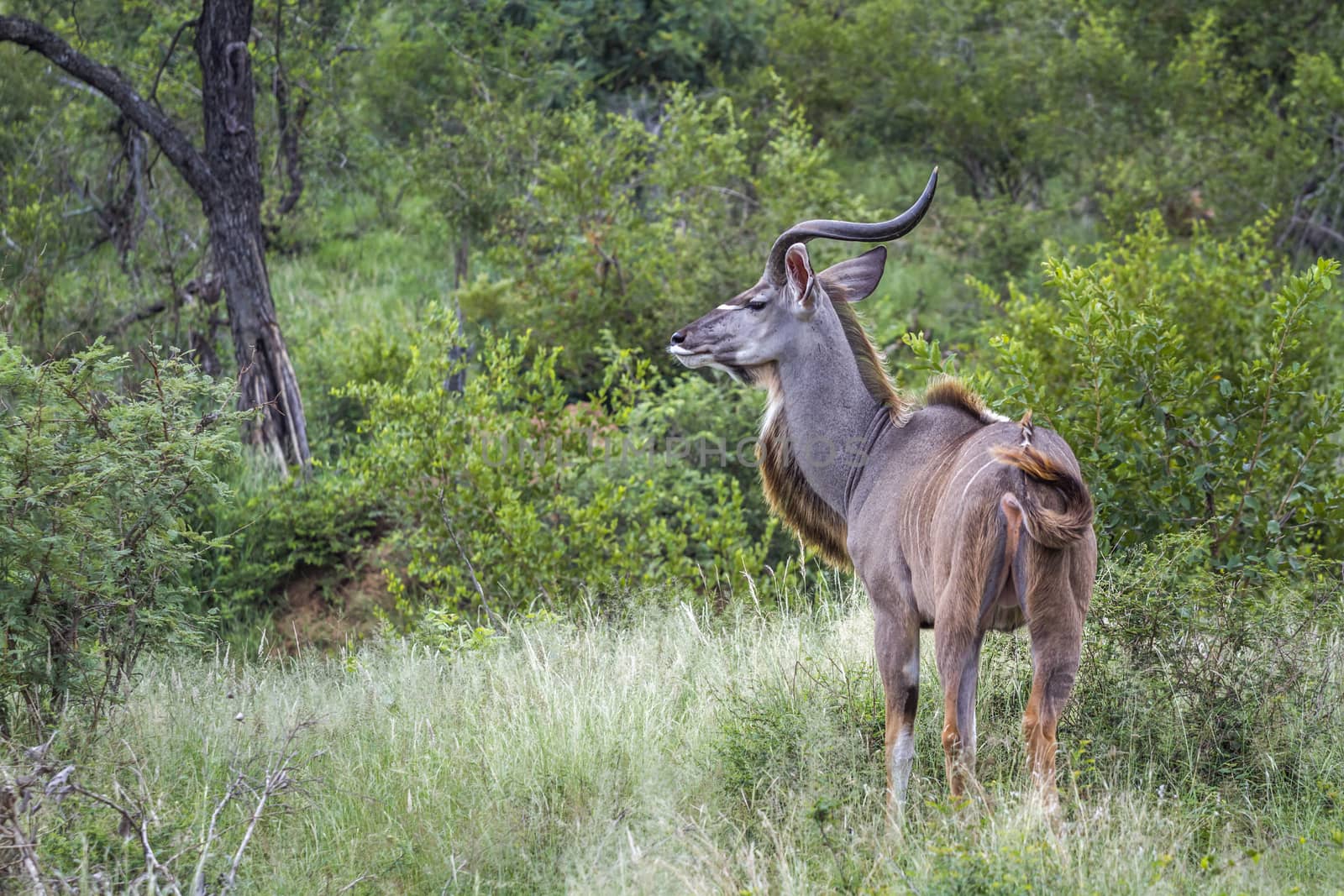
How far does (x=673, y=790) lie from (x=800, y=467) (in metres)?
1.65

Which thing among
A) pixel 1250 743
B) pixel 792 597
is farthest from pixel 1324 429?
pixel 792 597

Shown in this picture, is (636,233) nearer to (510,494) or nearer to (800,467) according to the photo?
(510,494)

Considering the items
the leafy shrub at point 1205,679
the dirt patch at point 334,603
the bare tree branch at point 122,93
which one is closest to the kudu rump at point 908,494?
the leafy shrub at point 1205,679

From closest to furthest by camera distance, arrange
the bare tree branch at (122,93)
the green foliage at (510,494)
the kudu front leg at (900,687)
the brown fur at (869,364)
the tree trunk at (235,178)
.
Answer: the kudu front leg at (900,687)
the brown fur at (869,364)
the green foliage at (510,494)
the bare tree branch at (122,93)
the tree trunk at (235,178)

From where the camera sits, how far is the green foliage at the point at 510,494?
8.57 metres

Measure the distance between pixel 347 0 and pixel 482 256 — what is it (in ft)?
13.1

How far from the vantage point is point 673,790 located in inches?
195

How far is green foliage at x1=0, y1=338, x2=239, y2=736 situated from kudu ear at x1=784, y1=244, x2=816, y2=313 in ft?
8.26

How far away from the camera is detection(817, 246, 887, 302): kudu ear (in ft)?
20.3

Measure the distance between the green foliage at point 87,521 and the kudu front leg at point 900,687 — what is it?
9.75 ft

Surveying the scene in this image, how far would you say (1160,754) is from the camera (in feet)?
17.4

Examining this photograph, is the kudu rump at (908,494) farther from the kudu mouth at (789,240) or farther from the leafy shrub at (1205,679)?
the leafy shrub at (1205,679)

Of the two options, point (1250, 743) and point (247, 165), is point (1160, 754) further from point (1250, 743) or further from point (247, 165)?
point (247, 165)

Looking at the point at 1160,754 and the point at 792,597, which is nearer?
the point at 1160,754
